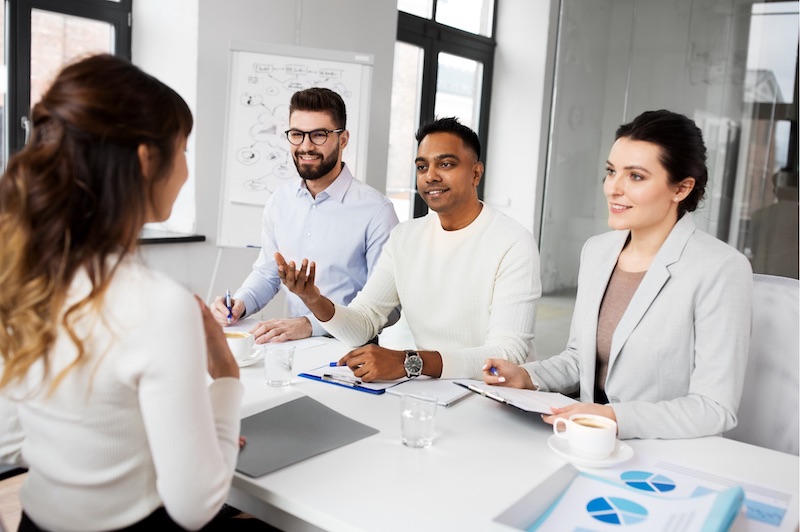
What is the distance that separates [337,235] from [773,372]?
5.41ft

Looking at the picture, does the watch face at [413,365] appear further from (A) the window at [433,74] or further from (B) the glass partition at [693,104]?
(A) the window at [433,74]

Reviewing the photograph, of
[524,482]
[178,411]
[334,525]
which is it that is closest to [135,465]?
[178,411]

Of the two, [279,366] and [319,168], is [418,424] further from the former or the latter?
[319,168]

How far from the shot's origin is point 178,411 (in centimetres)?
92

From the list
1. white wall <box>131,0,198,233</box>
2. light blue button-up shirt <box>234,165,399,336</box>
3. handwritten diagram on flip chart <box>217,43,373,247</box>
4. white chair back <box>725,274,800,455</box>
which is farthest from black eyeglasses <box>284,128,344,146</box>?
white chair back <box>725,274,800,455</box>

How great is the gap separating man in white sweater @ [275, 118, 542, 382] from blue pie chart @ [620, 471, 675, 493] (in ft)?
2.29

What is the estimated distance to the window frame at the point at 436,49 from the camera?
5.13m

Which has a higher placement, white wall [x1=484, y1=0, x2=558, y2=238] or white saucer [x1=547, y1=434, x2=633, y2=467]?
white wall [x1=484, y1=0, x2=558, y2=238]

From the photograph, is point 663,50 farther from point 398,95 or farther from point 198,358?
point 198,358

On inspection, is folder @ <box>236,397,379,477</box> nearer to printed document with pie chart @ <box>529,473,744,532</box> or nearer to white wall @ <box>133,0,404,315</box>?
printed document with pie chart @ <box>529,473,744,532</box>

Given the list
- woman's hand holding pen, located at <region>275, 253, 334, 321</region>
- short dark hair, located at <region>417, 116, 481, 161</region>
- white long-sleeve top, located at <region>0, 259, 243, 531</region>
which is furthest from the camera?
short dark hair, located at <region>417, 116, 481, 161</region>

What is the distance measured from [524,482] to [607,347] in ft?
2.41

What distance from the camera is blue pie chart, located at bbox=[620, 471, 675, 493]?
119cm

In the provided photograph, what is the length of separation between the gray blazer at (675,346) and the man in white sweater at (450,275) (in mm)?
243
